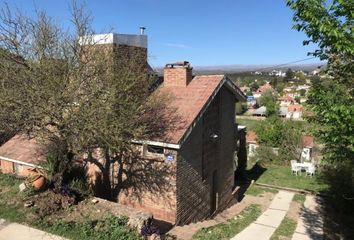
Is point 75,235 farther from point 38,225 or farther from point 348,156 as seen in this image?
point 348,156

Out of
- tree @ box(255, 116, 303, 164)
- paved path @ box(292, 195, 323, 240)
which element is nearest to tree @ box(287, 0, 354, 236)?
paved path @ box(292, 195, 323, 240)

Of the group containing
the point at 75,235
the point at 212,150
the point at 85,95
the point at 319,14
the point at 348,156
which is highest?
the point at 319,14

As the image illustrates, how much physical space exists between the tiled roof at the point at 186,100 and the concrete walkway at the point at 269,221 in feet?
15.0

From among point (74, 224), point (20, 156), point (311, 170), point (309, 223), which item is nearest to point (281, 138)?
point (311, 170)

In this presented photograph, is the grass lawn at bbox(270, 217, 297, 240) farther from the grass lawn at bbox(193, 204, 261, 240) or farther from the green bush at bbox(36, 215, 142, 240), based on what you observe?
the green bush at bbox(36, 215, 142, 240)

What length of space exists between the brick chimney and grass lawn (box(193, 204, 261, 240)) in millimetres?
6066

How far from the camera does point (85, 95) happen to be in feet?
34.4

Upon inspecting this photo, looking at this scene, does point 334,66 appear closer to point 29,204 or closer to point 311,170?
point 29,204

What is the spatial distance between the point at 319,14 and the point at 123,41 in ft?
29.4

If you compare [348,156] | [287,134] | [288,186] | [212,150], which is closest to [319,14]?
[348,156]

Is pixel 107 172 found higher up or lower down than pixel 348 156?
lower down

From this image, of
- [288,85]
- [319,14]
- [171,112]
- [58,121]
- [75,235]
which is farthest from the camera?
[288,85]

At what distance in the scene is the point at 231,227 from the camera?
14.0m

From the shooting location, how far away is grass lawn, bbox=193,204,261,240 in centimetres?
1200
